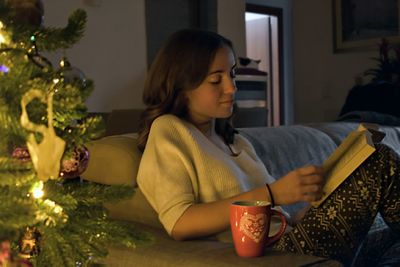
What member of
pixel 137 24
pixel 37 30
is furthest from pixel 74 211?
pixel 137 24

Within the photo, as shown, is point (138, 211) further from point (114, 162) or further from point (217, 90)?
point (217, 90)

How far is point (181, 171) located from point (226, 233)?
0.18m

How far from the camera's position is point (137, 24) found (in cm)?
392

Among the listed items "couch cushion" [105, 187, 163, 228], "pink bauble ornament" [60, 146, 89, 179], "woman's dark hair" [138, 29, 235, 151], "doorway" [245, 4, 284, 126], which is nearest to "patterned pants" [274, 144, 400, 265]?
"couch cushion" [105, 187, 163, 228]

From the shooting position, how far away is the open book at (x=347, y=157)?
1188 millimetres

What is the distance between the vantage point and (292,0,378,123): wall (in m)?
4.78

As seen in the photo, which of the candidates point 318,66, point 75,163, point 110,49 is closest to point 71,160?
point 75,163

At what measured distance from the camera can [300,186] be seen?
1.16m

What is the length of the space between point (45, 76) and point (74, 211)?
0.19m

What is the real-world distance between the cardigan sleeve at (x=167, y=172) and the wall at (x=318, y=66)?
11.9 feet

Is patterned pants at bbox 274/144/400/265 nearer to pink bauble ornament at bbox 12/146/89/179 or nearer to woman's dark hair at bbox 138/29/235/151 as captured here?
woman's dark hair at bbox 138/29/235/151

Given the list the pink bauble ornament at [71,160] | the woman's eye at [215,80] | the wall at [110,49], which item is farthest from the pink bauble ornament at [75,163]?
the wall at [110,49]

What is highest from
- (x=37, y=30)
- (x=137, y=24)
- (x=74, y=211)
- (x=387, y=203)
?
(x=137, y=24)

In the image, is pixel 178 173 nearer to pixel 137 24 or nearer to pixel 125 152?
pixel 125 152
